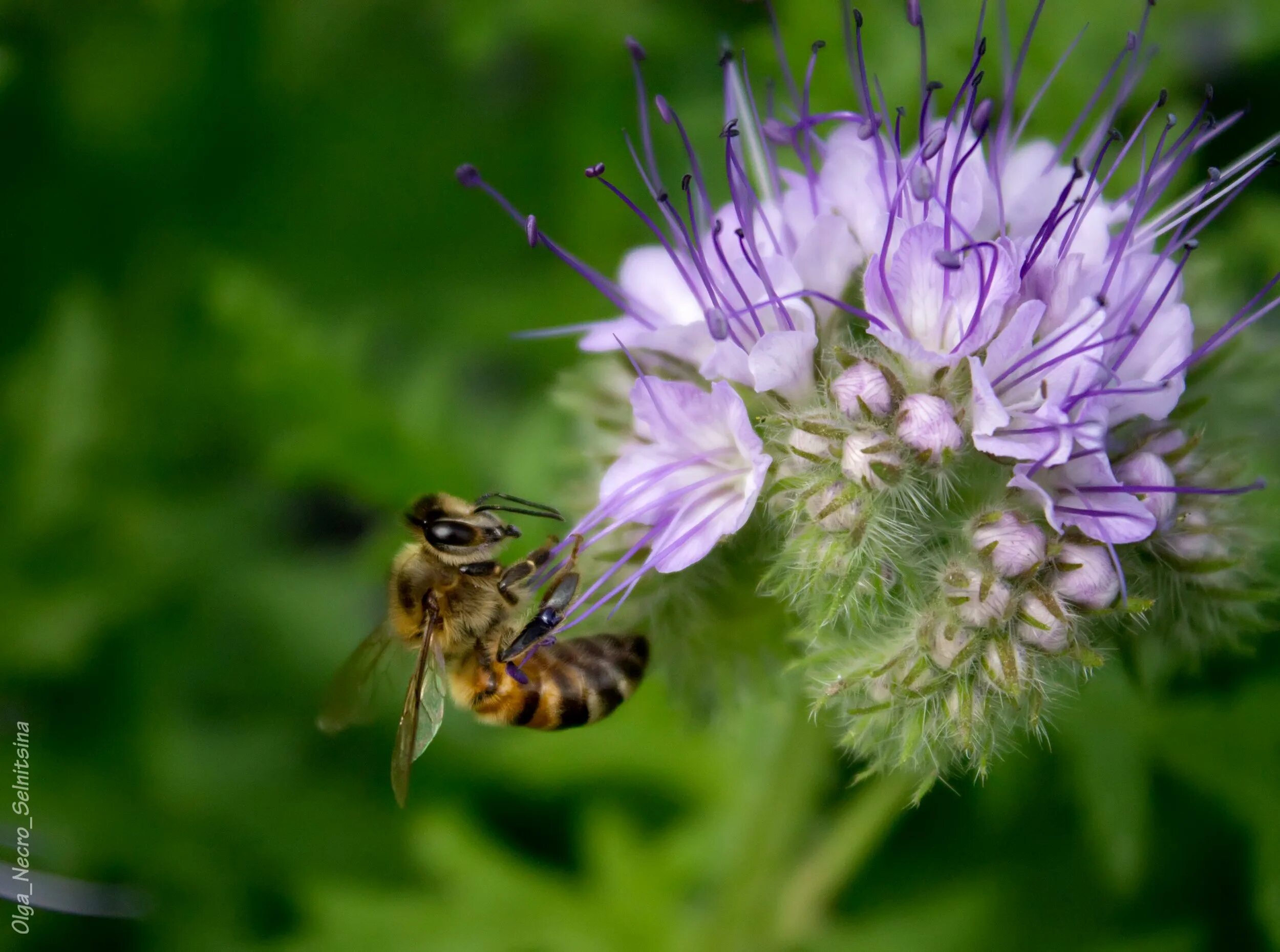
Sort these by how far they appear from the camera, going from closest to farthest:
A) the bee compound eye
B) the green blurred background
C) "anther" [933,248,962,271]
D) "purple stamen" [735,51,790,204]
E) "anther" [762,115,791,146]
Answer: "anther" [933,248,962,271] → the bee compound eye → "anther" [762,115,791,146] → "purple stamen" [735,51,790,204] → the green blurred background

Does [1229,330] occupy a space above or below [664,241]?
above

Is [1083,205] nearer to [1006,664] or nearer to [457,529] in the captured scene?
[1006,664]

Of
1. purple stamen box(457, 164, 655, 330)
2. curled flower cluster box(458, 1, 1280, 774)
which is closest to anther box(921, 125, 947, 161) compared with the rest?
curled flower cluster box(458, 1, 1280, 774)

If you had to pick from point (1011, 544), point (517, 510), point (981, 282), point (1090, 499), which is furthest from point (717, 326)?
point (1090, 499)

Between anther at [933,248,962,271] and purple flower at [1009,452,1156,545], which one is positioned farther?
purple flower at [1009,452,1156,545]

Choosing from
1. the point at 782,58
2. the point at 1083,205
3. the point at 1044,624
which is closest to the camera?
the point at 1044,624

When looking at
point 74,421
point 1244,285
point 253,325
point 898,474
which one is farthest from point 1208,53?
point 74,421

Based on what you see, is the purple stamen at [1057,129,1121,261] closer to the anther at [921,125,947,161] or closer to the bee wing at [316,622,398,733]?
the anther at [921,125,947,161]

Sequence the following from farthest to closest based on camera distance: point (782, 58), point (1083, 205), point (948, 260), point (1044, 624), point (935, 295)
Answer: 1. point (782, 58)
2. point (1083, 205)
3. point (935, 295)
4. point (1044, 624)
5. point (948, 260)
